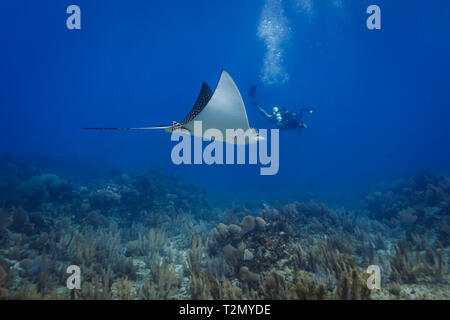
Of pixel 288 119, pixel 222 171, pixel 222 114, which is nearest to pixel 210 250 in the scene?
pixel 222 114

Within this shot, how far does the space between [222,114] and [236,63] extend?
200 ft

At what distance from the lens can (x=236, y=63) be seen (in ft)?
193

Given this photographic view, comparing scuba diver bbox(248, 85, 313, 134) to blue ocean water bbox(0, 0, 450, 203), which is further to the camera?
blue ocean water bbox(0, 0, 450, 203)

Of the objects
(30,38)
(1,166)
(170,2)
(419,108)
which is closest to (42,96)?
(30,38)

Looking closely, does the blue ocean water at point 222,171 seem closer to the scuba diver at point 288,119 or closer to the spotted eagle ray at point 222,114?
the spotted eagle ray at point 222,114

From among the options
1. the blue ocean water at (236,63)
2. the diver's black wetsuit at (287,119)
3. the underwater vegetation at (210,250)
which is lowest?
the underwater vegetation at (210,250)

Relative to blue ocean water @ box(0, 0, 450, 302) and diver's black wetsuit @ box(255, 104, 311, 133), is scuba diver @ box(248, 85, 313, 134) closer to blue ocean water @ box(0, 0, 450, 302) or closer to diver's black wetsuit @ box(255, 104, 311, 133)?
diver's black wetsuit @ box(255, 104, 311, 133)

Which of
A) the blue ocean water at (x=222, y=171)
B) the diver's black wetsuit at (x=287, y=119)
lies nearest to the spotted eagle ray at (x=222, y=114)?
the blue ocean water at (x=222, y=171)

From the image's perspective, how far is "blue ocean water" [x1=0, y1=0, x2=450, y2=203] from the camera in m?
33.8

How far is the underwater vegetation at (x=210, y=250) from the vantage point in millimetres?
3479

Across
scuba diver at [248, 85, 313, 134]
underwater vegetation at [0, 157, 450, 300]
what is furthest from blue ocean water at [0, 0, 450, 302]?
scuba diver at [248, 85, 313, 134]

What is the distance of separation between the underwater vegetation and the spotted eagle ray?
2.30 m

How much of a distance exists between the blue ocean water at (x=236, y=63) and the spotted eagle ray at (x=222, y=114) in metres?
13.2
